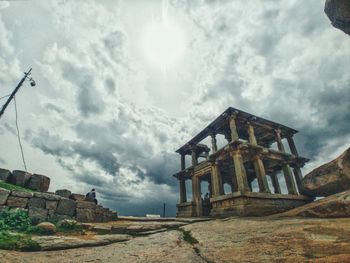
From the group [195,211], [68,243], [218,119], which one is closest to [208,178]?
[195,211]

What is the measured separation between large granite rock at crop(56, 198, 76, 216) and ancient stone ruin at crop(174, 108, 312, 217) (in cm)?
774

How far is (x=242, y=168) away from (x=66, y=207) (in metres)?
9.28

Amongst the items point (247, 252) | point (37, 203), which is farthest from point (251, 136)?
point (37, 203)

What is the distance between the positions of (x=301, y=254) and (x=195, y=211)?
13.1 meters

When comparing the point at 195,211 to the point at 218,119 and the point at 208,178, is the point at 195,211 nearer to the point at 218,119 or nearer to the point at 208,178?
the point at 208,178

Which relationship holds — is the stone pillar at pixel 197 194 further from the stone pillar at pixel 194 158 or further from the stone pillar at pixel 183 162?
the stone pillar at pixel 183 162

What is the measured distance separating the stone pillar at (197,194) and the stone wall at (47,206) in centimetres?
806

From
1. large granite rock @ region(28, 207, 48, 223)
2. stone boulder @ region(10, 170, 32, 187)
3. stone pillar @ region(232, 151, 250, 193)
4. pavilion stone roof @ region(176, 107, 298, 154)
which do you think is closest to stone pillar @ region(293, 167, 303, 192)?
pavilion stone roof @ region(176, 107, 298, 154)

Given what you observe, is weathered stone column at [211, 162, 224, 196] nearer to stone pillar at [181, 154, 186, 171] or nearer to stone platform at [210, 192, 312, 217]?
stone platform at [210, 192, 312, 217]

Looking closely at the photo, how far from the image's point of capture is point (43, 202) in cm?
712

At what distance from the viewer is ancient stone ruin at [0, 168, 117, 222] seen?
653 cm

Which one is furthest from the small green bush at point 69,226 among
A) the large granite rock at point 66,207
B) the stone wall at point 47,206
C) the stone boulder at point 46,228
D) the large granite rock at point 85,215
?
the large granite rock at point 85,215

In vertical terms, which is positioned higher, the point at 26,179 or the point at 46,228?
the point at 26,179

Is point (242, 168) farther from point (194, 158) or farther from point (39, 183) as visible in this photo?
point (39, 183)
